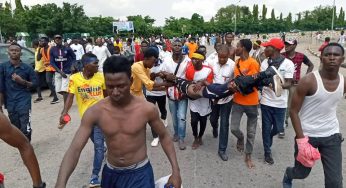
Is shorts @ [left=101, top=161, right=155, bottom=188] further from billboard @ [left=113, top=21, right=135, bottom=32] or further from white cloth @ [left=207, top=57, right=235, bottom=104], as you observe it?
billboard @ [left=113, top=21, right=135, bottom=32]

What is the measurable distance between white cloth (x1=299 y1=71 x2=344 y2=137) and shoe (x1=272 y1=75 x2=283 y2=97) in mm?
745

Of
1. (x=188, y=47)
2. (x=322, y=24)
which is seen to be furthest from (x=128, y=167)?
(x=322, y=24)

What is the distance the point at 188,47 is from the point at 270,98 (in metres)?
8.96

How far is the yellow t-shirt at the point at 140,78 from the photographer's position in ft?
16.8

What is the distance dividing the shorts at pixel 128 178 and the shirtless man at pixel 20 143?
524 millimetres

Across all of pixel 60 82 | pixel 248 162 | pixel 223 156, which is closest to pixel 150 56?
pixel 223 156

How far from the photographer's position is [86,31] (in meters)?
45.7

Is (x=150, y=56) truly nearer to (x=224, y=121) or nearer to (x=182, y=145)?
(x=224, y=121)

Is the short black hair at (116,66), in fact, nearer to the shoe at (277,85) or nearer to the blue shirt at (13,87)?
the shoe at (277,85)

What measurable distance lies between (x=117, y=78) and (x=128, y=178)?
0.77 m

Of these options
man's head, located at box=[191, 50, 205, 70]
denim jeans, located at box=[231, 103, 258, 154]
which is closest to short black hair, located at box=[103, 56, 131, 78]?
denim jeans, located at box=[231, 103, 258, 154]

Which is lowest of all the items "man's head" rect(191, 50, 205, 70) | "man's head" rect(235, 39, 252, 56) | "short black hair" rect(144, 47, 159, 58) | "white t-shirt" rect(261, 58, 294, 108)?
"white t-shirt" rect(261, 58, 294, 108)

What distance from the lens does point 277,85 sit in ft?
Answer: 13.8

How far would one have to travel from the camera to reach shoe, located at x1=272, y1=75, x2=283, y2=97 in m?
4.18
